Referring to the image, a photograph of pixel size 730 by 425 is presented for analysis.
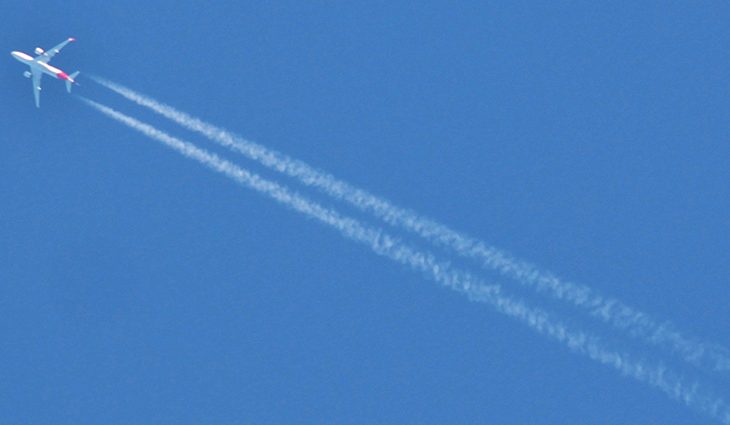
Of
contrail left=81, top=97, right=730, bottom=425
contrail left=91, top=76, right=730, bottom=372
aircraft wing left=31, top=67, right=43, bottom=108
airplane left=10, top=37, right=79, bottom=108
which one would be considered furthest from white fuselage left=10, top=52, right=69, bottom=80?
contrail left=81, top=97, right=730, bottom=425

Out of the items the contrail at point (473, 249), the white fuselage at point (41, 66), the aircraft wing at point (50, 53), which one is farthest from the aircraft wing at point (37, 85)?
the contrail at point (473, 249)

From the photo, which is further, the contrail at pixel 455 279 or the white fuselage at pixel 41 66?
the white fuselage at pixel 41 66

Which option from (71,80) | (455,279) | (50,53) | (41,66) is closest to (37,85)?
(41,66)

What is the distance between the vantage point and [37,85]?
5053cm

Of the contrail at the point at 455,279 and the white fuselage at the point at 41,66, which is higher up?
the contrail at the point at 455,279

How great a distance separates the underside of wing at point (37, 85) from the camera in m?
49.9

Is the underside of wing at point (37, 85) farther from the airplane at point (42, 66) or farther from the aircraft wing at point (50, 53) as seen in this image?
the aircraft wing at point (50, 53)

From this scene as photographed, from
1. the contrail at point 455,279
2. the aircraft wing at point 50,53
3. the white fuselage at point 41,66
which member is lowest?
the white fuselage at point 41,66

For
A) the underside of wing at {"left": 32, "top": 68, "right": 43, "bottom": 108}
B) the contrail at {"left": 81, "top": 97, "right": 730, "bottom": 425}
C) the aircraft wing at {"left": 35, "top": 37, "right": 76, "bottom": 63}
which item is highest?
the aircraft wing at {"left": 35, "top": 37, "right": 76, "bottom": 63}

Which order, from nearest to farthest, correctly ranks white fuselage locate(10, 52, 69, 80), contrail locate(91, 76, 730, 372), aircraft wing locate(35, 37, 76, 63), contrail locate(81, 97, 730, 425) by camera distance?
contrail locate(81, 97, 730, 425), contrail locate(91, 76, 730, 372), white fuselage locate(10, 52, 69, 80), aircraft wing locate(35, 37, 76, 63)

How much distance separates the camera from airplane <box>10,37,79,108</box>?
49.4m

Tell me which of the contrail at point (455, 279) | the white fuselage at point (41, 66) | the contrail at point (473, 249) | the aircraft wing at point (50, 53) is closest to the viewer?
the contrail at point (455, 279)

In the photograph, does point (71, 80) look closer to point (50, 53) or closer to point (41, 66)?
point (41, 66)

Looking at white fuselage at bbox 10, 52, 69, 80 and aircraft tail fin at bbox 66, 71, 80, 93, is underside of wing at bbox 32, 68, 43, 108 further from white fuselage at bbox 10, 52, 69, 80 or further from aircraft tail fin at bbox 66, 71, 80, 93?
aircraft tail fin at bbox 66, 71, 80, 93
